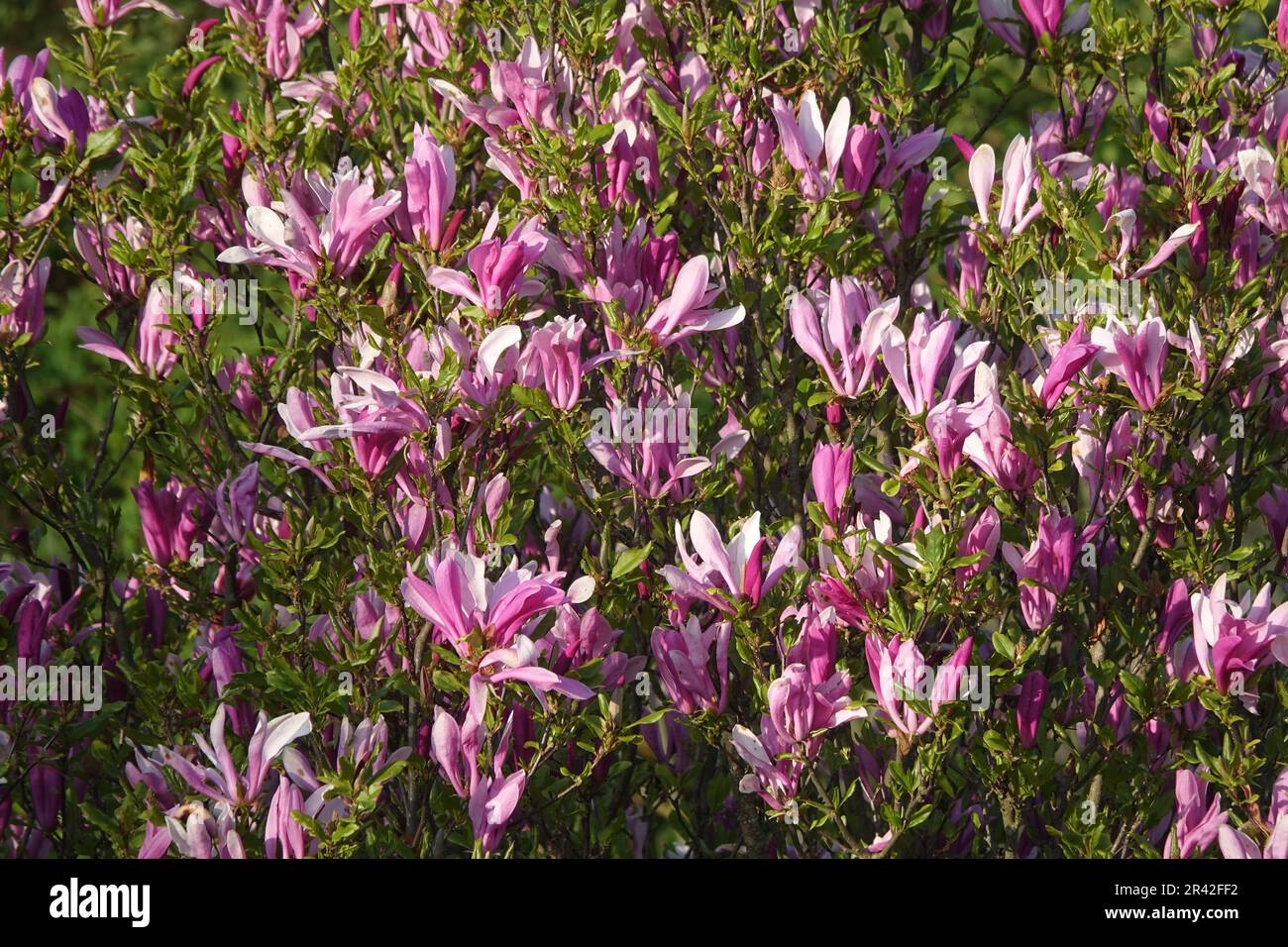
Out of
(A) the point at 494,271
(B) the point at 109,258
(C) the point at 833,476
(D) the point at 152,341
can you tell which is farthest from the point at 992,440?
(B) the point at 109,258

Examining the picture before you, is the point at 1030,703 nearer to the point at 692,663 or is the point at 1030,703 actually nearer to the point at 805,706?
the point at 805,706

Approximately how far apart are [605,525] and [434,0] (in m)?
1.43

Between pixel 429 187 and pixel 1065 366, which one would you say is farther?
pixel 429 187

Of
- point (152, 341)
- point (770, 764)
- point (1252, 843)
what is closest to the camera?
point (1252, 843)

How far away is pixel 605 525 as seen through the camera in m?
2.71

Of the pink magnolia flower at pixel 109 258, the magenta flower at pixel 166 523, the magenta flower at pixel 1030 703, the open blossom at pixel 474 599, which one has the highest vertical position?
the pink magnolia flower at pixel 109 258

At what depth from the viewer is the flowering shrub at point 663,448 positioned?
2.48 meters

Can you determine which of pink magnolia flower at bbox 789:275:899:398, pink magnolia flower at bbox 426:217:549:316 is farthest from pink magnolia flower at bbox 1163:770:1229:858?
pink magnolia flower at bbox 426:217:549:316

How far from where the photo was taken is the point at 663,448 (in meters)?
2.62

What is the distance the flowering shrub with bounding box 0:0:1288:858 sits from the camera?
2.48 meters

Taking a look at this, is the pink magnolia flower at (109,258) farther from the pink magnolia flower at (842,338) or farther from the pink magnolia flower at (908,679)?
the pink magnolia flower at (908,679)

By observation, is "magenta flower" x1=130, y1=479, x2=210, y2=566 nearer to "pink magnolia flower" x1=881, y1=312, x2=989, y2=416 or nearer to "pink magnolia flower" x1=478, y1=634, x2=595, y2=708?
"pink magnolia flower" x1=478, y1=634, x2=595, y2=708

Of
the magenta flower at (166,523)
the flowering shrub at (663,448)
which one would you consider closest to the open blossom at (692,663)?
the flowering shrub at (663,448)
